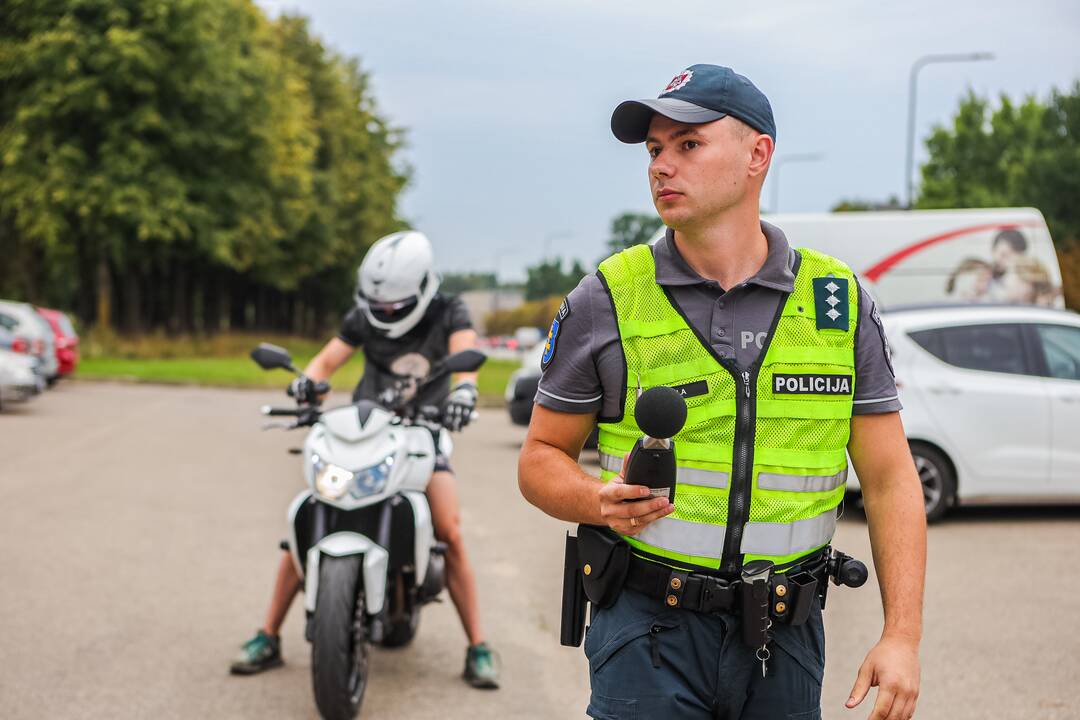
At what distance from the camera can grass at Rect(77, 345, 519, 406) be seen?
2681 cm

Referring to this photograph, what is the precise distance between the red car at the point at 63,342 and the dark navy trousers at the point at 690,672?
74.9 feet

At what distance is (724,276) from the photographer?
2.66 meters

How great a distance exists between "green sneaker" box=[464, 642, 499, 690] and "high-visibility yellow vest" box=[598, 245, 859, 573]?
3.23 m

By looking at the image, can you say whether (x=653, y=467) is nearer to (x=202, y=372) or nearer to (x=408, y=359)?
(x=408, y=359)

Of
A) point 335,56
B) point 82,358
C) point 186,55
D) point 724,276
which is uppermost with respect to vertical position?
point 335,56

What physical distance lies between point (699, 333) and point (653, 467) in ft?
1.45

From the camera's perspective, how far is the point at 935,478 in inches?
400

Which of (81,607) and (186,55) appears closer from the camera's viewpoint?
(81,607)

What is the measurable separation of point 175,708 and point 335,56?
52.9 m

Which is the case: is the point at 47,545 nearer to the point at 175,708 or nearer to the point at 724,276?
the point at 175,708

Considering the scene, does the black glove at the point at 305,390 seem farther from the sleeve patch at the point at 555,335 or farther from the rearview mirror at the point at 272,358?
the sleeve patch at the point at 555,335

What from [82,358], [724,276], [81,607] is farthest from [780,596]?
[82,358]

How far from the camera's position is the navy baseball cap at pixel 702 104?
8.36ft

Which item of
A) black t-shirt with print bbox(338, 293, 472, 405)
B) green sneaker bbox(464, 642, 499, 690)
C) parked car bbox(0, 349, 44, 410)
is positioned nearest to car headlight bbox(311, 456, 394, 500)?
black t-shirt with print bbox(338, 293, 472, 405)
